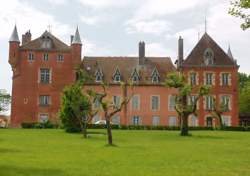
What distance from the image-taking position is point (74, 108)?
4197 cm

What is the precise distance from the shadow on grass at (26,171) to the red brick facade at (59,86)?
44696mm

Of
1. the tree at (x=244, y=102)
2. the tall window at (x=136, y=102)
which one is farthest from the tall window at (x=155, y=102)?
the tree at (x=244, y=102)

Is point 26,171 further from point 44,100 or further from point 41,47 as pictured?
point 41,47

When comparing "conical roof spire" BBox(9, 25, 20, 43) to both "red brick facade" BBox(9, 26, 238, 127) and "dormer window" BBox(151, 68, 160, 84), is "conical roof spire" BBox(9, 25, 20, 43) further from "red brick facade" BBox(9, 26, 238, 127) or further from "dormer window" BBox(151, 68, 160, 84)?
"dormer window" BBox(151, 68, 160, 84)

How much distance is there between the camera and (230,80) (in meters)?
64.3

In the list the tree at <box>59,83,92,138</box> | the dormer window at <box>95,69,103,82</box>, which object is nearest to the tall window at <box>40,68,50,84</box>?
the dormer window at <box>95,69,103,82</box>

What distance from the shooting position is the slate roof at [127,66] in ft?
213

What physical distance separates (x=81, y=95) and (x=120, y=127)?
37.7 feet

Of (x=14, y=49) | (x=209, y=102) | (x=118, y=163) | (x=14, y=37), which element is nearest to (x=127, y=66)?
(x=209, y=102)

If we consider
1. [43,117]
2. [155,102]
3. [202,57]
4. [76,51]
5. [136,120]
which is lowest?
[136,120]

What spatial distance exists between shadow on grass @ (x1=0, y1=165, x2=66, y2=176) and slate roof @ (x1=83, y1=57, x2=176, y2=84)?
47.1m

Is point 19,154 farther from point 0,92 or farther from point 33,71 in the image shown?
point 0,92

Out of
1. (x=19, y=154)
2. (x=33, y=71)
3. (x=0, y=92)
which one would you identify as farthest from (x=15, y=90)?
(x=19, y=154)

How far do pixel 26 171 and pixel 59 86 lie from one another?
47.4 metres
